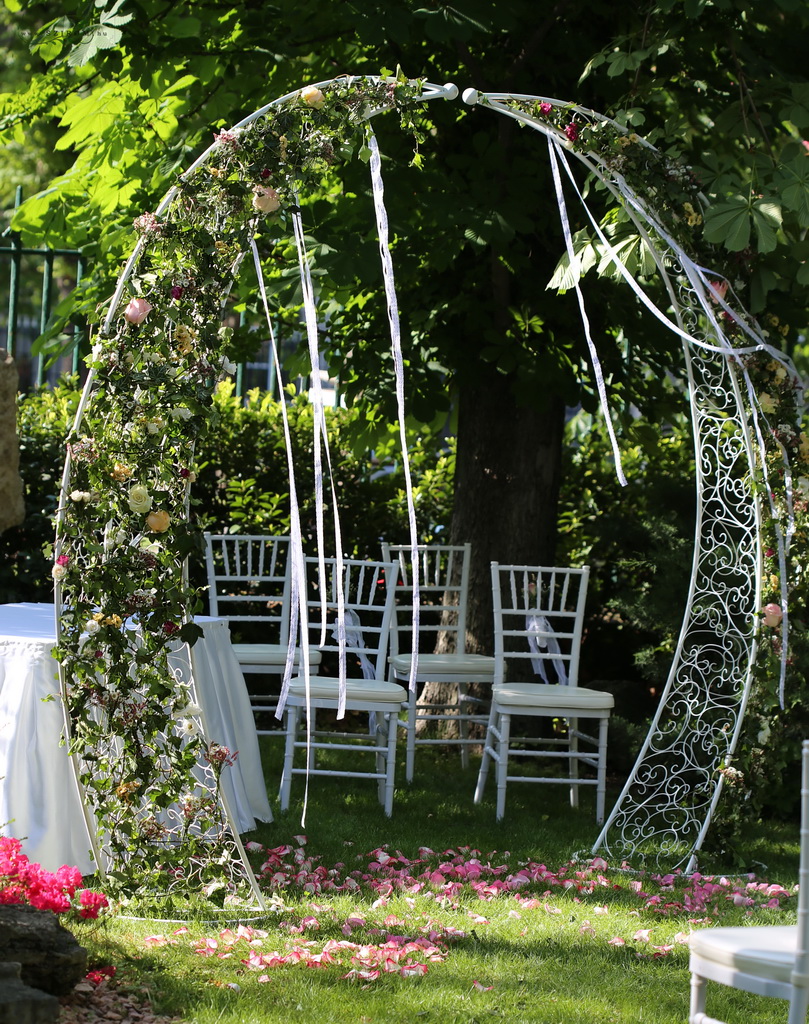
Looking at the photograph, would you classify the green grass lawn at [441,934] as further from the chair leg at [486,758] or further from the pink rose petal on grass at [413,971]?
the chair leg at [486,758]

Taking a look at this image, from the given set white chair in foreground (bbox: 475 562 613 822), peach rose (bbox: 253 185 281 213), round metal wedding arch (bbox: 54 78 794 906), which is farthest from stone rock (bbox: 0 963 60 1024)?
white chair in foreground (bbox: 475 562 613 822)

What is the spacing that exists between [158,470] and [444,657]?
8.22 feet

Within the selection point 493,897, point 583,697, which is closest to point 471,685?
point 583,697

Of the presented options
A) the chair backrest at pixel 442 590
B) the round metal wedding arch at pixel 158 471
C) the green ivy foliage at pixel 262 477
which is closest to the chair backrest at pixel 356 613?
the chair backrest at pixel 442 590

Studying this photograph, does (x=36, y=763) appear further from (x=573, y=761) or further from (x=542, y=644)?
(x=542, y=644)

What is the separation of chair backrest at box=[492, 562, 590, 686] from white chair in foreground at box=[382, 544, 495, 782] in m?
0.21

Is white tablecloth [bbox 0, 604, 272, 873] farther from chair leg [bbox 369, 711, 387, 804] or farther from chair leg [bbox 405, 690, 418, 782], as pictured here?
chair leg [bbox 405, 690, 418, 782]

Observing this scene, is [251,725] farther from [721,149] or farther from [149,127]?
[721,149]

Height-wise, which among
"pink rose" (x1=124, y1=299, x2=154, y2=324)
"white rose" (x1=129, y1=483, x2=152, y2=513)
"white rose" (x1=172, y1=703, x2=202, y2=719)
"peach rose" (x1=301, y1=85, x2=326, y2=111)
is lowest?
"white rose" (x1=172, y1=703, x2=202, y2=719)

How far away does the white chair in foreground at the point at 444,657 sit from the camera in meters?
5.75

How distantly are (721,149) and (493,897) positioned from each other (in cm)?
439

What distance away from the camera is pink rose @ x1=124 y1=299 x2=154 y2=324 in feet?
11.7

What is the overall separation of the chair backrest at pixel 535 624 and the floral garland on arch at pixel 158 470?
78.1 inches

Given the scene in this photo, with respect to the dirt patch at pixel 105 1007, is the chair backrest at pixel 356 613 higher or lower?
higher
